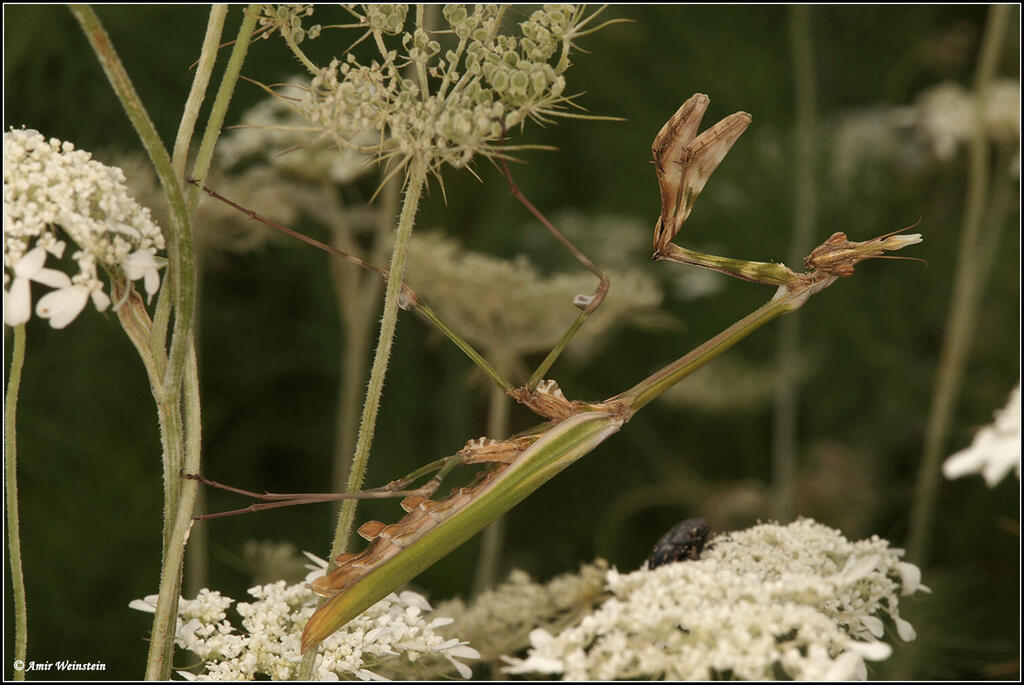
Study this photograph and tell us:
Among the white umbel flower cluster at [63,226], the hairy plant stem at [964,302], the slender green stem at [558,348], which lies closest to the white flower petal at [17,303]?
the white umbel flower cluster at [63,226]

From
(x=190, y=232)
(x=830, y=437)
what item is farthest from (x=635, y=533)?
(x=190, y=232)

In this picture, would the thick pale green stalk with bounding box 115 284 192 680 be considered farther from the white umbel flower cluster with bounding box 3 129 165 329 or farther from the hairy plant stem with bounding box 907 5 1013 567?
the hairy plant stem with bounding box 907 5 1013 567

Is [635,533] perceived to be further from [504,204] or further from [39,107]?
[39,107]

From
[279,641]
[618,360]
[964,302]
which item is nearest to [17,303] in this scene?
[279,641]

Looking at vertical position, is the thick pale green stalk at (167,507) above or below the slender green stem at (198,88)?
below

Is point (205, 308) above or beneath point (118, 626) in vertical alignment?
above

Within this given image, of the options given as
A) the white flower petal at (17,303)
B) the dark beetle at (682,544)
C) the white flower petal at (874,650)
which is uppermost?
the white flower petal at (17,303)

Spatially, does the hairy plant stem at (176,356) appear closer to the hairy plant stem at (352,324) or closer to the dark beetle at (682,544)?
the dark beetle at (682,544)

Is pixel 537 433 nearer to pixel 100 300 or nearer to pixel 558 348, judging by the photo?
pixel 558 348
